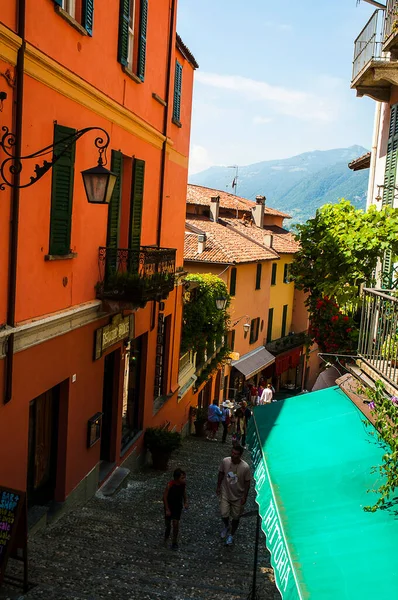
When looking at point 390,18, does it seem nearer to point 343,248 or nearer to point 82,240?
point 343,248

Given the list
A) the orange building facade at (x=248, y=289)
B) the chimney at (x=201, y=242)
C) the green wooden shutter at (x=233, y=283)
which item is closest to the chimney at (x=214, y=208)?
the orange building facade at (x=248, y=289)

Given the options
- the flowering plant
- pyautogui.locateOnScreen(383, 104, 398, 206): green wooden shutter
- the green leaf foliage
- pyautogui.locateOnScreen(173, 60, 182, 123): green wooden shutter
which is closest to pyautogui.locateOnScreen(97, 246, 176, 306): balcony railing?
the flowering plant

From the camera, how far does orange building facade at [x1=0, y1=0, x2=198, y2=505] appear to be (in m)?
7.52

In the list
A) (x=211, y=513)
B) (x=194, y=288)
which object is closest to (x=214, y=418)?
(x=194, y=288)

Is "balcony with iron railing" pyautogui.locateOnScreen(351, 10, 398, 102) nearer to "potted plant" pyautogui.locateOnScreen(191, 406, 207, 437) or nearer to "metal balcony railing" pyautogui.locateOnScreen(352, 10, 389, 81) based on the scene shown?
"metal balcony railing" pyautogui.locateOnScreen(352, 10, 389, 81)

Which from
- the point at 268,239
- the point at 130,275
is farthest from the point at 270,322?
the point at 130,275

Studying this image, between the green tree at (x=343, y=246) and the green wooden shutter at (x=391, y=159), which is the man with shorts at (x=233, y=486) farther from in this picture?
the green wooden shutter at (x=391, y=159)

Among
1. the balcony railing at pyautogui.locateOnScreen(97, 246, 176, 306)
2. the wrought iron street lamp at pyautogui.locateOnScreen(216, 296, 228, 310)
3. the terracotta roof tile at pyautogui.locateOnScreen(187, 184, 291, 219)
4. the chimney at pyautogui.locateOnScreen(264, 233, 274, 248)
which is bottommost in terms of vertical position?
the wrought iron street lamp at pyautogui.locateOnScreen(216, 296, 228, 310)

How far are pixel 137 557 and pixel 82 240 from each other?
4.75 m

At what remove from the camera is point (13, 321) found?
7.46 metres

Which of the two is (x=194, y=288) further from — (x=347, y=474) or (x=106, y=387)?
(x=347, y=474)

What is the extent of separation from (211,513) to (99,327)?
12.8ft

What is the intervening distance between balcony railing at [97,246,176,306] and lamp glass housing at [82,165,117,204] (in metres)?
3.66

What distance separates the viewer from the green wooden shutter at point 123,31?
35.4 ft
